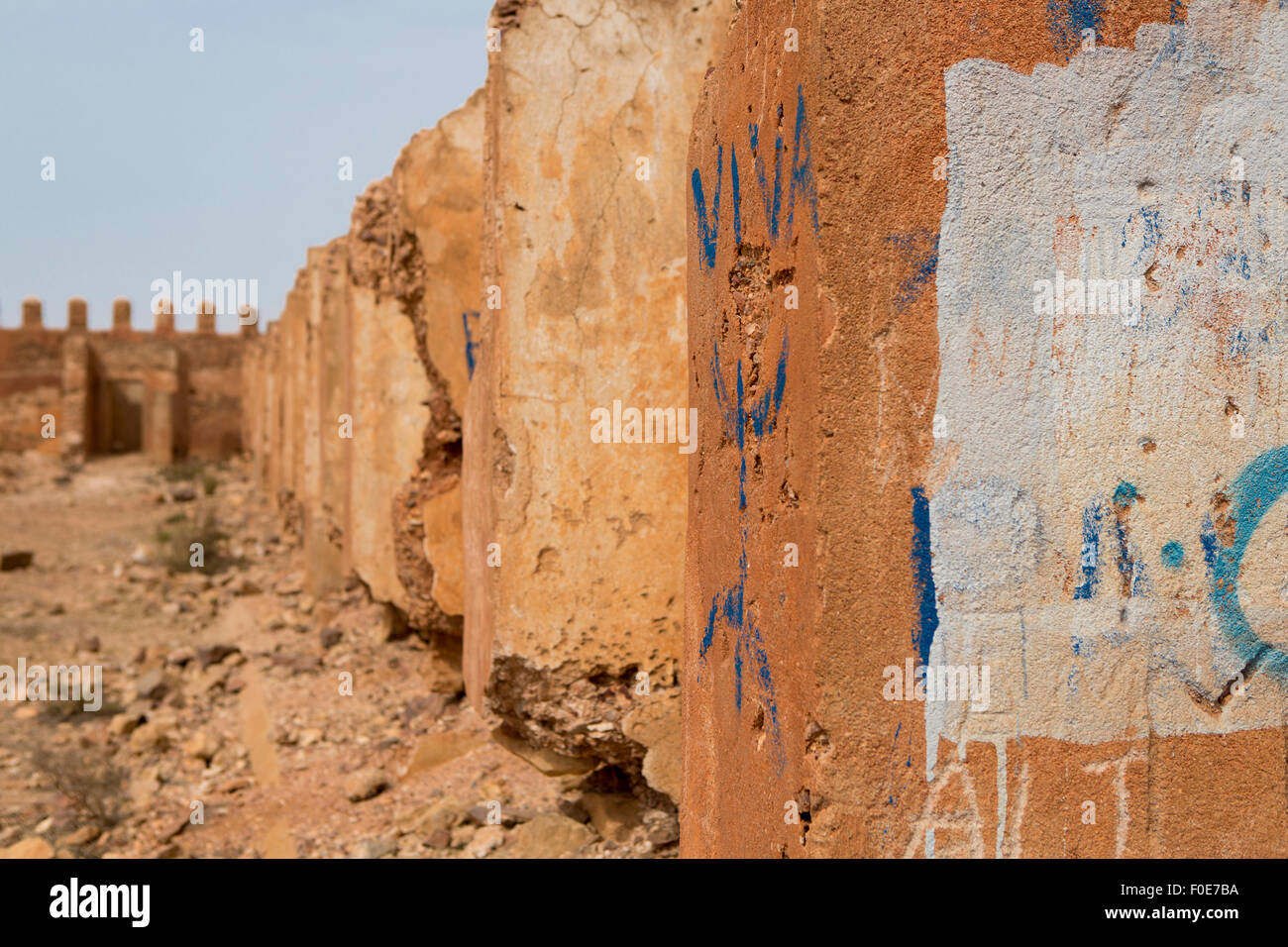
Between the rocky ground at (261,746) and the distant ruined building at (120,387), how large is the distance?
11.5 meters

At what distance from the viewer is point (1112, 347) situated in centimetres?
160

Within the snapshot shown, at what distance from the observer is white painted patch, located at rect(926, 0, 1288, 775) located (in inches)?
60.9

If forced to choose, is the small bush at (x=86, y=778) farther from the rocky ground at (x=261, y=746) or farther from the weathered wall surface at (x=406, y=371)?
the weathered wall surface at (x=406, y=371)

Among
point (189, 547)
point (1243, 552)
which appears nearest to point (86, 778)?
point (1243, 552)

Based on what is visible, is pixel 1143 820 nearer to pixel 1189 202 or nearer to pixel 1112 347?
pixel 1112 347

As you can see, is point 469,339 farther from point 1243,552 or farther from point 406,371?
Result: point 1243,552

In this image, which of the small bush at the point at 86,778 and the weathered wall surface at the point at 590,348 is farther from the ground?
the weathered wall surface at the point at 590,348

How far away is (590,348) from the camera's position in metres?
3.04

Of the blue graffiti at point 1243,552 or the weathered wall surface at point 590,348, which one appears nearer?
the blue graffiti at point 1243,552

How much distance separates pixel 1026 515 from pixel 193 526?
11.4 m

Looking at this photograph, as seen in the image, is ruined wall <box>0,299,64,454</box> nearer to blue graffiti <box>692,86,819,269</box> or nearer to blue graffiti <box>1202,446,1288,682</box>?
blue graffiti <box>692,86,819,269</box>

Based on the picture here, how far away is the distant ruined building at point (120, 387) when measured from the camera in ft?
65.4

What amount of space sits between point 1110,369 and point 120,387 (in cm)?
2440

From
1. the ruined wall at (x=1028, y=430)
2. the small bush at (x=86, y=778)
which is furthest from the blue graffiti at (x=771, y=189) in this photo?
the small bush at (x=86, y=778)
